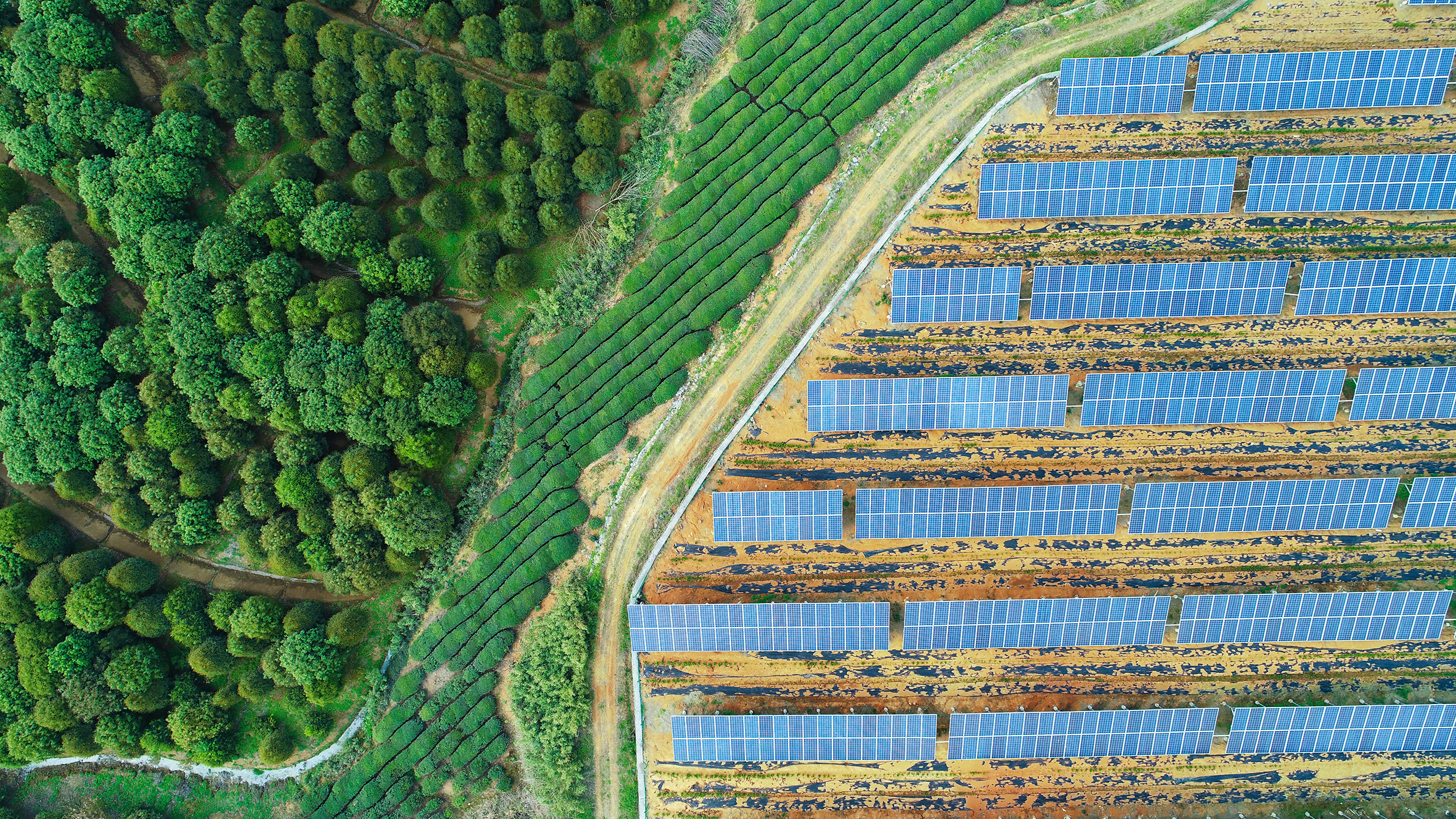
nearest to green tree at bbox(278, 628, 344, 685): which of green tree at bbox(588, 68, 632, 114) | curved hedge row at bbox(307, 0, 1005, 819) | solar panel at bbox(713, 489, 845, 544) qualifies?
curved hedge row at bbox(307, 0, 1005, 819)

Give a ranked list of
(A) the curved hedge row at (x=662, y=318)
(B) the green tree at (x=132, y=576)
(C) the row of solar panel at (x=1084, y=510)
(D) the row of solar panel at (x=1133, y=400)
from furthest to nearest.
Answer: (B) the green tree at (x=132, y=576), (A) the curved hedge row at (x=662, y=318), (C) the row of solar panel at (x=1084, y=510), (D) the row of solar panel at (x=1133, y=400)

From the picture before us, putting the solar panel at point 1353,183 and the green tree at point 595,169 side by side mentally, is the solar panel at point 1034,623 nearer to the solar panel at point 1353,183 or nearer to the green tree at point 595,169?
the solar panel at point 1353,183

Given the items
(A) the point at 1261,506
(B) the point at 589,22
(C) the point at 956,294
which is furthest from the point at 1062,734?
(B) the point at 589,22

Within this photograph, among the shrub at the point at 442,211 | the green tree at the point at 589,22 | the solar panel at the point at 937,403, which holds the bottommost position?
the solar panel at the point at 937,403

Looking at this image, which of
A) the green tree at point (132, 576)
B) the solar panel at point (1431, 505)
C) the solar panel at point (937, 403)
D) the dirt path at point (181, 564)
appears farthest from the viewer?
the dirt path at point (181, 564)

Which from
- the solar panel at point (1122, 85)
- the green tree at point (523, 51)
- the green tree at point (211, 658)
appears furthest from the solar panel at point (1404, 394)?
the green tree at point (211, 658)

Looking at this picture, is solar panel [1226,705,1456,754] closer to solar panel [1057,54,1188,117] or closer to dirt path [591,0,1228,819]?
dirt path [591,0,1228,819]
